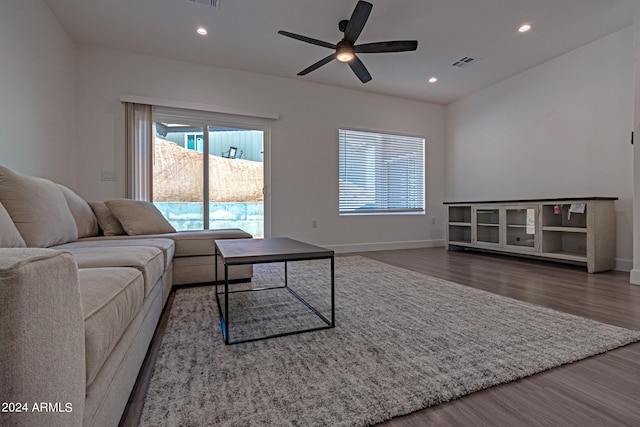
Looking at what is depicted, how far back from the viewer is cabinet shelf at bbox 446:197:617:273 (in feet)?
10.8

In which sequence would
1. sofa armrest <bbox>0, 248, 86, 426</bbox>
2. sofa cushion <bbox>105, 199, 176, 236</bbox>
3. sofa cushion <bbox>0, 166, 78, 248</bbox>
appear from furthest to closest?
sofa cushion <bbox>105, 199, 176, 236</bbox>, sofa cushion <bbox>0, 166, 78, 248</bbox>, sofa armrest <bbox>0, 248, 86, 426</bbox>

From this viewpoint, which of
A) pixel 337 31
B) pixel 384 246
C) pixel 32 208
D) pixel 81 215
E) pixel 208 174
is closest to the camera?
pixel 32 208

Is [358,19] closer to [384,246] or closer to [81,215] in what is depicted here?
[81,215]

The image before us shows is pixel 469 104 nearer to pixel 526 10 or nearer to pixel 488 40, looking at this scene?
pixel 488 40

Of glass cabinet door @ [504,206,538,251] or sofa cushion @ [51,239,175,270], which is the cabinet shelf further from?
sofa cushion @ [51,239,175,270]

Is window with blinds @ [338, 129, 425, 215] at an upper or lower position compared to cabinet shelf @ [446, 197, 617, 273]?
upper

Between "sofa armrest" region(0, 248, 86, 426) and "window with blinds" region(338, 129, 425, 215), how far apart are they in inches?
177

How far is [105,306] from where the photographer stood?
0.84 meters

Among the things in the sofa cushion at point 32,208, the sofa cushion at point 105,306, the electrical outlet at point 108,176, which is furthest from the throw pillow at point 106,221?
the sofa cushion at point 105,306

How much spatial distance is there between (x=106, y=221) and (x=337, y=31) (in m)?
3.02

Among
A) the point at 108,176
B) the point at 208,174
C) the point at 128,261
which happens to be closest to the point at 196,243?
the point at 128,261

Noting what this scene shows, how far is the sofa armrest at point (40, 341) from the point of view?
46cm

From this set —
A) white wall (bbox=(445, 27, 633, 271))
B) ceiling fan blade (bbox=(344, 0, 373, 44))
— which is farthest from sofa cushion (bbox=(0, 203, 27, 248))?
white wall (bbox=(445, 27, 633, 271))

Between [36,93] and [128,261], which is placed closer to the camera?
[128,261]
